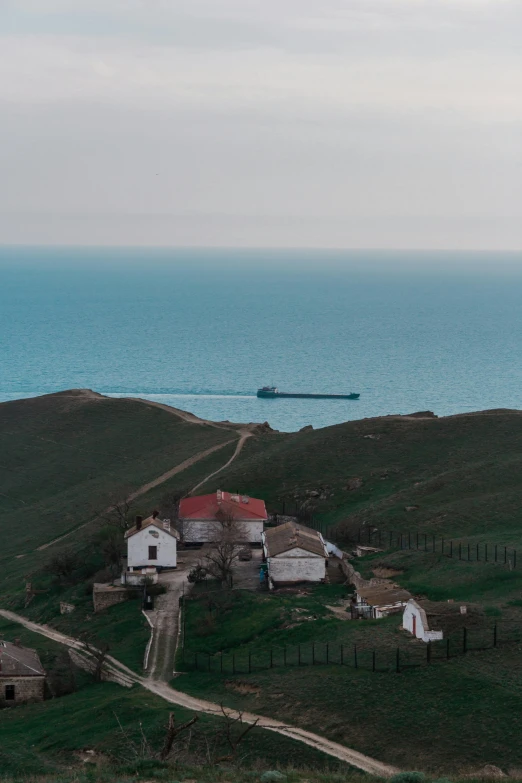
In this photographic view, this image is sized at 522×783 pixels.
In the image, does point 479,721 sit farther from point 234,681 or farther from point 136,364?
point 136,364

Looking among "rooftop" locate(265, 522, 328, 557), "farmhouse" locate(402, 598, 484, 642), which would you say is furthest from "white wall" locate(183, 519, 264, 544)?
"farmhouse" locate(402, 598, 484, 642)

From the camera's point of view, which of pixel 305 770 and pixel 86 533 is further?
pixel 86 533

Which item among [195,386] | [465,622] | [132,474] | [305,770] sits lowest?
[305,770]

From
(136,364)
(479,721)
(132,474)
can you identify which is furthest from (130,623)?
(136,364)

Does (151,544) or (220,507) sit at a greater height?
(220,507)

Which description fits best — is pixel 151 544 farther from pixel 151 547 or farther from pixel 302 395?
pixel 302 395

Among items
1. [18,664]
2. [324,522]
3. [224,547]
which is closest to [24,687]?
[18,664]

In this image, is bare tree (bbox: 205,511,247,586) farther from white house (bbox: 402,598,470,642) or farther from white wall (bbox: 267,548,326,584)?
white house (bbox: 402,598,470,642)
